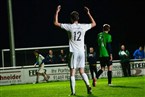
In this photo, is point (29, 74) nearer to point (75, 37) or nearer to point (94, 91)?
point (94, 91)

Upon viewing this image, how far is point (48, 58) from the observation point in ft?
97.9

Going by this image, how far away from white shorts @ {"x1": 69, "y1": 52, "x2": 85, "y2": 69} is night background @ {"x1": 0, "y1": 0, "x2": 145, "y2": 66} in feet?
96.6

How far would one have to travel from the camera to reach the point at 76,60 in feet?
45.0

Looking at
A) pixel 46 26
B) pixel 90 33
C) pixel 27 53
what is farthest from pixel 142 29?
pixel 27 53

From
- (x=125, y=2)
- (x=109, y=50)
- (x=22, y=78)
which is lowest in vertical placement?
(x=22, y=78)

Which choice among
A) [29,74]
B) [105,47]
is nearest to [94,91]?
[105,47]

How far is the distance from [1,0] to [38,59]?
20893 mm

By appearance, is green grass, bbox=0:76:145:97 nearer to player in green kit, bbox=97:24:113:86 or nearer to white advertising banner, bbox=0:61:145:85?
player in green kit, bbox=97:24:113:86

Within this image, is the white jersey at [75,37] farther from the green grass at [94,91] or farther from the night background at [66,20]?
the night background at [66,20]

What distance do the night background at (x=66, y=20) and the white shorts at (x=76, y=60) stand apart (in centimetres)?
2944

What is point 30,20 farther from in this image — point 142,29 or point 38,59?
point 38,59

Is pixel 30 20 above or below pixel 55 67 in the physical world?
above

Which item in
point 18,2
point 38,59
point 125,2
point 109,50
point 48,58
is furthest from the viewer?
point 18,2

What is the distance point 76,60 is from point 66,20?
32.0 m
